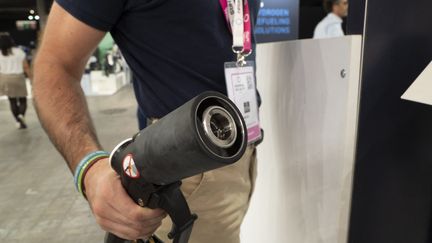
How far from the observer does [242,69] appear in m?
1.01

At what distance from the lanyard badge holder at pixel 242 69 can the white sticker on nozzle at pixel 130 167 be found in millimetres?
416

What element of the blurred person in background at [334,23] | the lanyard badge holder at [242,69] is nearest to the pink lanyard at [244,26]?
the lanyard badge holder at [242,69]

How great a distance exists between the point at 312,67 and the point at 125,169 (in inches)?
30.8

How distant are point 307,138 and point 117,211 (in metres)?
0.80

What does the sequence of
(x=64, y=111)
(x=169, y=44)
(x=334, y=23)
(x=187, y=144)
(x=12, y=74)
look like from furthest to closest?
(x=12, y=74)
(x=334, y=23)
(x=169, y=44)
(x=64, y=111)
(x=187, y=144)

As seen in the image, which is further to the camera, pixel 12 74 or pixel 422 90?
pixel 12 74

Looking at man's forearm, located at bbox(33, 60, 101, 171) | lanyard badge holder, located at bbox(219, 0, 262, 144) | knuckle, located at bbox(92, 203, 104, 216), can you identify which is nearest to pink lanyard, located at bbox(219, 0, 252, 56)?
lanyard badge holder, located at bbox(219, 0, 262, 144)

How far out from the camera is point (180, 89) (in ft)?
3.06

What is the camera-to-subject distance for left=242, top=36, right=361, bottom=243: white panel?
1097 millimetres

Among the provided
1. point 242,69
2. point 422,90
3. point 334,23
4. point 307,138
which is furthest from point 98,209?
point 334,23

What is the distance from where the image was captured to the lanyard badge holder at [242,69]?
0.93 metres

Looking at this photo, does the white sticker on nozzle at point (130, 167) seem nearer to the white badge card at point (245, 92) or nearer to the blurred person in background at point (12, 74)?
the white badge card at point (245, 92)

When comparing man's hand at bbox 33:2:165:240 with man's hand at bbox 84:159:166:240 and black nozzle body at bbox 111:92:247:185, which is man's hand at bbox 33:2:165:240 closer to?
man's hand at bbox 84:159:166:240

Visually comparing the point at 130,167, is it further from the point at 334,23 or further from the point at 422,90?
the point at 334,23
